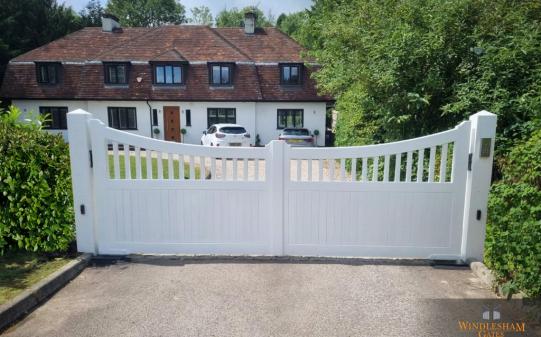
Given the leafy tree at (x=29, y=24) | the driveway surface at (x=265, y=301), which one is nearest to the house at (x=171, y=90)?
the leafy tree at (x=29, y=24)

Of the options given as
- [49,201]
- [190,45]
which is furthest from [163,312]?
[190,45]

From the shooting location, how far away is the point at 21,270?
4230mm

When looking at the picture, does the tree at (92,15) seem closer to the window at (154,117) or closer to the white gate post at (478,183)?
the window at (154,117)

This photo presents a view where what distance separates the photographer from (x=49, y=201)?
15.2ft

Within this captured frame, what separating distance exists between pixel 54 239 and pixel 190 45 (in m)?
22.2

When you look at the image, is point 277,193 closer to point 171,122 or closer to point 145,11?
point 171,122

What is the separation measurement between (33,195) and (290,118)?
1989 cm

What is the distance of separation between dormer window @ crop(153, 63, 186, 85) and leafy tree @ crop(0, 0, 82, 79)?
12.1 meters

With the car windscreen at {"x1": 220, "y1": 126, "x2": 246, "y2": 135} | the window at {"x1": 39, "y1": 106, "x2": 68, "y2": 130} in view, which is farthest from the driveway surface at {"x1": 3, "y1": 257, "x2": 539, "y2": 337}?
the window at {"x1": 39, "y1": 106, "x2": 68, "y2": 130}

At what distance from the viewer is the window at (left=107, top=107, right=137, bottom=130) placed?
23109 mm

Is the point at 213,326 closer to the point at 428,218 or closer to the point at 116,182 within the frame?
the point at 116,182

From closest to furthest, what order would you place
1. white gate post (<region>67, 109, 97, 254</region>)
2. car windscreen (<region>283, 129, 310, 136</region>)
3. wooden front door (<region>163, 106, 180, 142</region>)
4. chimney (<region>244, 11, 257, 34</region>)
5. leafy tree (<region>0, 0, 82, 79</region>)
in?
white gate post (<region>67, 109, 97, 254</region>) → car windscreen (<region>283, 129, 310, 136</region>) → wooden front door (<region>163, 106, 180, 142</region>) → chimney (<region>244, 11, 257, 34</region>) → leafy tree (<region>0, 0, 82, 79</region>)

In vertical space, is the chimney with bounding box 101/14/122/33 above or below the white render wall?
above

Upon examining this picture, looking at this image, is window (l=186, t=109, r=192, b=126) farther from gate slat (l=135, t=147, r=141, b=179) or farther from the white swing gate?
gate slat (l=135, t=147, r=141, b=179)
